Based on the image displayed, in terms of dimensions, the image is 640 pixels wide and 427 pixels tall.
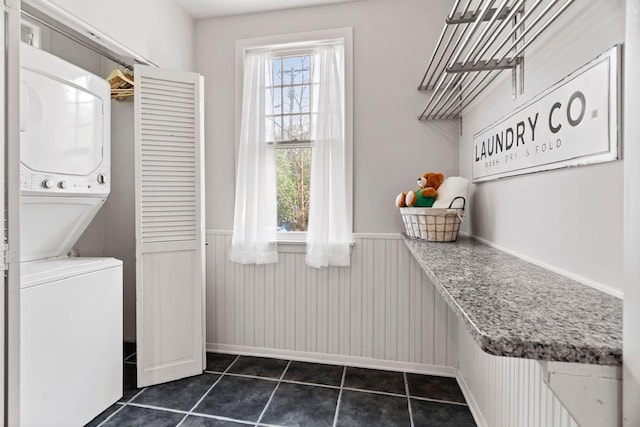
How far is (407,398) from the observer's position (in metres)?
1.88

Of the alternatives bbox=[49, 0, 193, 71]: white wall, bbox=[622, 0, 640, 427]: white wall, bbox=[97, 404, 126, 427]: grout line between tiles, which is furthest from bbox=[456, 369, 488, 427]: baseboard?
bbox=[49, 0, 193, 71]: white wall

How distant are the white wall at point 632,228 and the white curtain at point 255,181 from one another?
2.03m

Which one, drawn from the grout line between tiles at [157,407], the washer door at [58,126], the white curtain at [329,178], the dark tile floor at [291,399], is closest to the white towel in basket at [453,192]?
the white curtain at [329,178]

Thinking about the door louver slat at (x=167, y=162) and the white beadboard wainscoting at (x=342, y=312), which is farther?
the white beadboard wainscoting at (x=342, y=312)

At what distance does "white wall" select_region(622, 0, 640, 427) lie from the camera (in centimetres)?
45

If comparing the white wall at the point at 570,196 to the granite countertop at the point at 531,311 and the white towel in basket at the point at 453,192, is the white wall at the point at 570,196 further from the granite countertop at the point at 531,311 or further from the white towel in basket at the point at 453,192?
the white towel in basket at the point at 453,192

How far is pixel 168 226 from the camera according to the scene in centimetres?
204

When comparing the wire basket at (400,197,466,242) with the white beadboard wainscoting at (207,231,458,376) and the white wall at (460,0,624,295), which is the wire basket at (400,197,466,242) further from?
the white beadboard wainscoting at (207,231,458,376)

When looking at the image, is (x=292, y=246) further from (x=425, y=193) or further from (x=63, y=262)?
(x=63, y=262)

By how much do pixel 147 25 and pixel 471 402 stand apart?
308 cm

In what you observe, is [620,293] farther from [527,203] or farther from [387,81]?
[387,81]

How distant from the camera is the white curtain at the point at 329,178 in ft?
7.32

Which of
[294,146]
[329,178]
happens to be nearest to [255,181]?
[294,146]

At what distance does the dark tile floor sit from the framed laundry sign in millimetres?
1377
